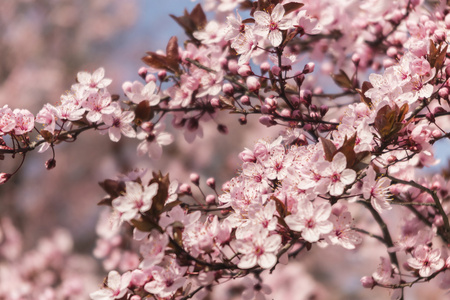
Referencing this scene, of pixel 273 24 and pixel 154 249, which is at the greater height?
pixel 273 24

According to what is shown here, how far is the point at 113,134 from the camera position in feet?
4.21

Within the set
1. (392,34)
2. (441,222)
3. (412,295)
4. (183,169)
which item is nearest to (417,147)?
(441,222)

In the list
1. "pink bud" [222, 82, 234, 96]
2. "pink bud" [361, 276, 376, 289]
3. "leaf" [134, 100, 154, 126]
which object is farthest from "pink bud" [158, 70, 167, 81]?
"pink bud" [361, 276, 376, 289]

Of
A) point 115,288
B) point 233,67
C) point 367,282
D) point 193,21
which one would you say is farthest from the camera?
point 193,21

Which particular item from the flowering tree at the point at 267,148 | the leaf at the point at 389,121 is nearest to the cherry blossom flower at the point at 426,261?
the flowering tree at the point at 267,148

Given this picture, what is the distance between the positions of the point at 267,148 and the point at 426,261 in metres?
0.55

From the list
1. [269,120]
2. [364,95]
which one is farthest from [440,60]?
[269,120]

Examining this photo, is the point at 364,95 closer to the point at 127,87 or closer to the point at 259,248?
the point at 259,248

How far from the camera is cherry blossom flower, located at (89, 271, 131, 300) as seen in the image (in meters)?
1.02

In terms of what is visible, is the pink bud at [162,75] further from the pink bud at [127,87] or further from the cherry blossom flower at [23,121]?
the cherry blossom flower at [23,121]

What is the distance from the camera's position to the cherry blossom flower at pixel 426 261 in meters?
1.17

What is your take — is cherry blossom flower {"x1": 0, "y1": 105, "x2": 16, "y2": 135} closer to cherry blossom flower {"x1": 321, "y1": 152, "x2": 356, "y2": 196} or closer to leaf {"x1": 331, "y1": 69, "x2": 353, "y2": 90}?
cherry blossom flower {"x1": 321, "y1": 152, "x2": 356, "y2": 196}

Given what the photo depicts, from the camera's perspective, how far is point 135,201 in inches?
36.9

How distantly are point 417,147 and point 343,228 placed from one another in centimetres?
27
